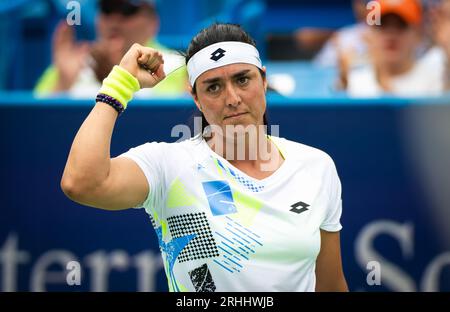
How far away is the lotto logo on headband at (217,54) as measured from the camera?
3.37 meters

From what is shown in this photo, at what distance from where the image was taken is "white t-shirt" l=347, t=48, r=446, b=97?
6.22m

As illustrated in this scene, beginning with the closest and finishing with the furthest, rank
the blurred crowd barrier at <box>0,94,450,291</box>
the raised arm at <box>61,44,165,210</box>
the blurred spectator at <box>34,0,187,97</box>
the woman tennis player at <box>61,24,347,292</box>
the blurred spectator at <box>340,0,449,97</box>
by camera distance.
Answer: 1. the raised arm at <box>61,44,165,210</box>
2. the woman tennis player at <box>61,24,347,292</box>
3. the blurred crowd barrier at <box>0,94,450,291</box>
4. the blurred spectator at <box>34,0,187,97</box>
5. the blurred spectator at <box>340,0,449,97</box>

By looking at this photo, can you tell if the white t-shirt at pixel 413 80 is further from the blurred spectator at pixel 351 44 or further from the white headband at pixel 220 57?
the white headband at pixel 220 57

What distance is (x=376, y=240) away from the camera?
208 inches

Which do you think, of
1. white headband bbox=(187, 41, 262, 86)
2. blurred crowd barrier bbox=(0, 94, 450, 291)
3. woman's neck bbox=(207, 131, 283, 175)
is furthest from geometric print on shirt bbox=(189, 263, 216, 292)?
blurred crowd barrier bbox=(0, 94, 450, 291)

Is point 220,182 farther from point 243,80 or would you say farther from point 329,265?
point 329,265

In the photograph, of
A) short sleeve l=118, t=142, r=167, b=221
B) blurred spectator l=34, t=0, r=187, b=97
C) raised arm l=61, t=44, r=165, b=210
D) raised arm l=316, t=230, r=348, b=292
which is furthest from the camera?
blurred spectator l=34, t=0, r=187, b=97

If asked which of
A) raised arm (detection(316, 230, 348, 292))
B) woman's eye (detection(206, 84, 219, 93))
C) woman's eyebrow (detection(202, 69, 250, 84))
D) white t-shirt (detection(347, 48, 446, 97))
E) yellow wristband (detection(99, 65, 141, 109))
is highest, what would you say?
white t-shirt (detection(347, 48, 446, 97))

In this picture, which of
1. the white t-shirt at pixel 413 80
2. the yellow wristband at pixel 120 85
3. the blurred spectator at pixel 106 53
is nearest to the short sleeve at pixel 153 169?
the yellow wristband at pixel 120 85

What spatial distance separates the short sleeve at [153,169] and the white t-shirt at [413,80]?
3.22 m

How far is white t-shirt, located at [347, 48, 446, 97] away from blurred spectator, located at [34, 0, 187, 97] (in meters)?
1.35

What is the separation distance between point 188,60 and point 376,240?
7.51ft

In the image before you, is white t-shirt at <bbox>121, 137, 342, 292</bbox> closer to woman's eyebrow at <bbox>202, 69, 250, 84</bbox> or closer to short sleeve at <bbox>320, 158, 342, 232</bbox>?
short sleeve at <bbox>320, 158, 342, 232</bbox>
